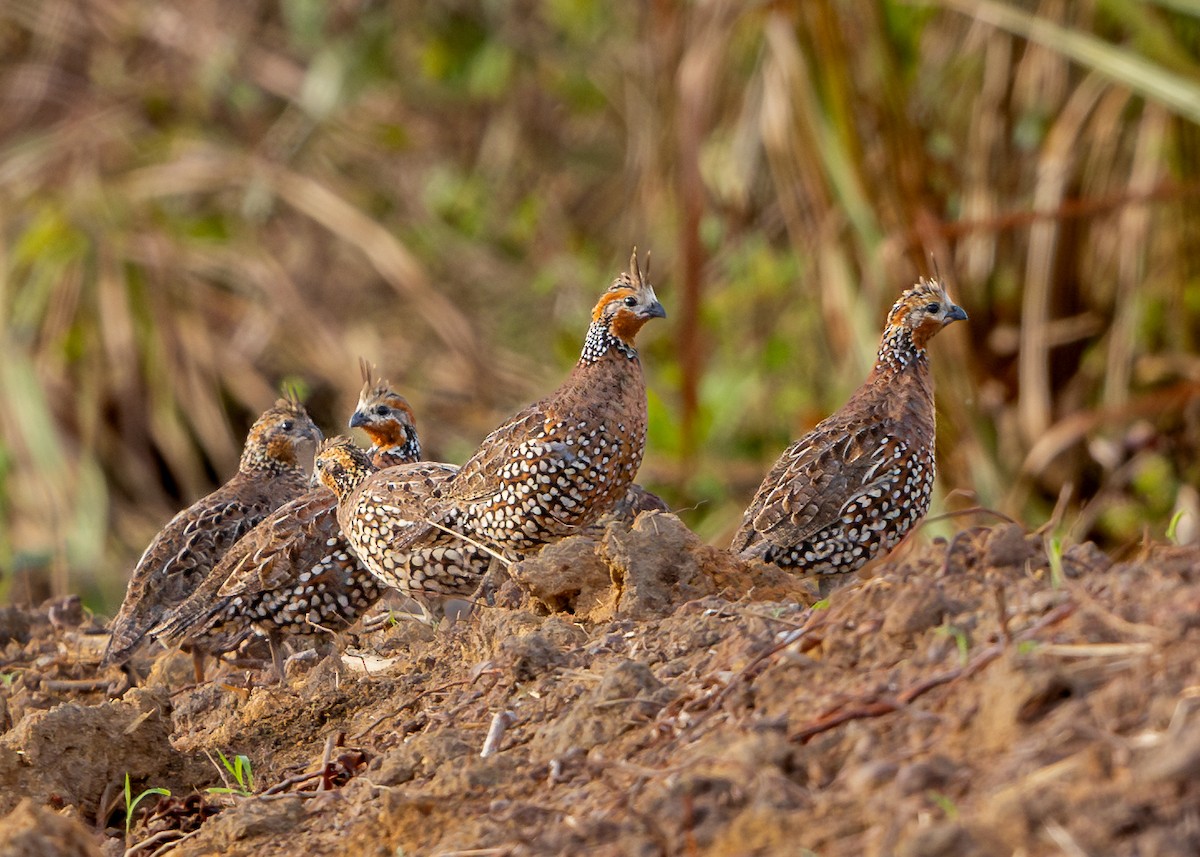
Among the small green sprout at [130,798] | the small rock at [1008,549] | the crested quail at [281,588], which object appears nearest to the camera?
the small rock at [1008,549]

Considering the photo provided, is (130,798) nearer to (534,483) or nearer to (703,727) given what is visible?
(534,483)

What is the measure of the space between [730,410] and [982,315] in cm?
240

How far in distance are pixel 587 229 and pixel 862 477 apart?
11.4 metres

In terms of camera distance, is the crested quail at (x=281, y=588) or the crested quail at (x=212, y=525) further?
the crested quail at (x=212, y=525)

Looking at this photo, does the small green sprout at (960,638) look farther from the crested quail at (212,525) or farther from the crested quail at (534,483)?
the crested quail at (212,525)

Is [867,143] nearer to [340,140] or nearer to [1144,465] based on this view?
[1144,465]

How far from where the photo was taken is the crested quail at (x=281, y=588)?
6.65m

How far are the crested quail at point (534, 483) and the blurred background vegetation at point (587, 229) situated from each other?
2.35 meters

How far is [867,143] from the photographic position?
11.0 metres

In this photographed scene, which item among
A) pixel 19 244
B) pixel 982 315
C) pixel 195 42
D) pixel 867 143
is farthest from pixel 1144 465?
pixel 195 42

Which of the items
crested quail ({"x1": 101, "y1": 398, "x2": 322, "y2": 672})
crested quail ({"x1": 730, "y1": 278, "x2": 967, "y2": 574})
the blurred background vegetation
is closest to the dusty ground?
crested quail ({"x1": 730, "y1": 278, "x2": 967, "y2": 574})

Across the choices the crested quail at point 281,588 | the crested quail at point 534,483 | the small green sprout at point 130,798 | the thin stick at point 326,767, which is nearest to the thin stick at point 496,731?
the thin stick at point 326,767

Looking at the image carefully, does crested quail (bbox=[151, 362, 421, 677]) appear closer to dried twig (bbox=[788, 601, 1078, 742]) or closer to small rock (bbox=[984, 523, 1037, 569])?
small rock (bbox=[984, 523, 1037, 569])

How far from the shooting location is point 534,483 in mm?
6055
